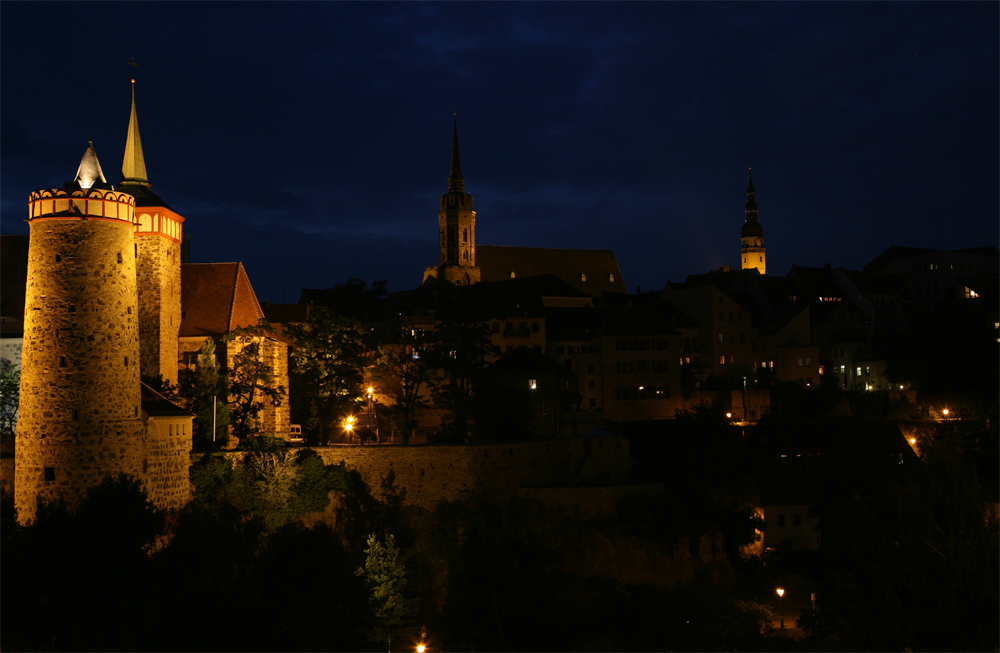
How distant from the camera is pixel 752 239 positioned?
140m

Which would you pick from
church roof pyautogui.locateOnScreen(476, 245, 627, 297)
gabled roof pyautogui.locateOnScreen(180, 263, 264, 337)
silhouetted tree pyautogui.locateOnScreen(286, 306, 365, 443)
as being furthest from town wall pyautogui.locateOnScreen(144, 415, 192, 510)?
church roof pyautogui.locateOnScreen(476, 245, 627, 297)

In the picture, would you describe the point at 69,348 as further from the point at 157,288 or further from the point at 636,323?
the point at 636,323

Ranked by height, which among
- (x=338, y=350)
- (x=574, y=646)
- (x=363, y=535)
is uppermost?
(x=338, y=350)

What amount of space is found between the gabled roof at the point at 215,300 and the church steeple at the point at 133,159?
15.1ft

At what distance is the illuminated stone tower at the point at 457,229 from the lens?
104438 millimetres

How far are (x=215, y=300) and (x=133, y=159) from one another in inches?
321

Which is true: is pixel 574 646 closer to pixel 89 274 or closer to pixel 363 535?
pixel 363 535

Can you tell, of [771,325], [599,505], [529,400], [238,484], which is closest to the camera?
[238,484]

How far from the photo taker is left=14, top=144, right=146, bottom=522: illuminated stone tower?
33250mm

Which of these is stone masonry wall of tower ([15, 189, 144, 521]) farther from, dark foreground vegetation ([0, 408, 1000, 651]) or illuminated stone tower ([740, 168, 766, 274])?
illuminated stone tower ([740, 168, 766, 274])

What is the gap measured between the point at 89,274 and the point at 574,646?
886 inches

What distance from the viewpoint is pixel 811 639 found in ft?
116

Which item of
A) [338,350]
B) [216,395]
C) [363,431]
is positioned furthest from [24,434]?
[363,431]

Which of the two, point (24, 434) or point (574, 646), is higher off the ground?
point (24, 434)
